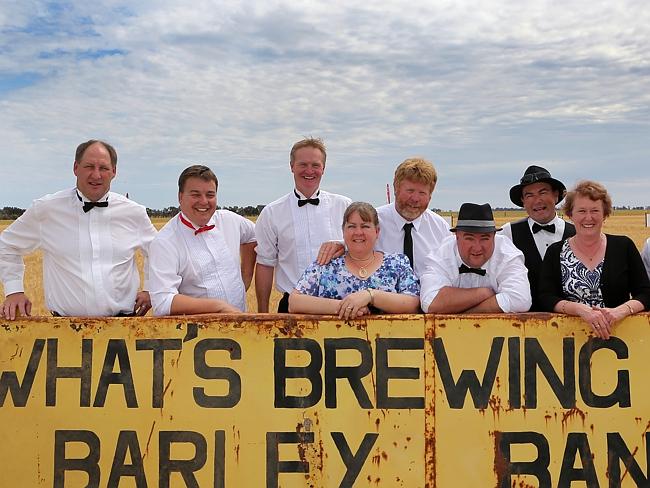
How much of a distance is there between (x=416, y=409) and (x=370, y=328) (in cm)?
57

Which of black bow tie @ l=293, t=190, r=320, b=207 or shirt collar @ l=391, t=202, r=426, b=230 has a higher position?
black bow tie @ l=293, t=190, r=320, b=207

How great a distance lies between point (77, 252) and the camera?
5.04 metres

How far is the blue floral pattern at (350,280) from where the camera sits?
4.54 meters

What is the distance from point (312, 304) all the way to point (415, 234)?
1.36m

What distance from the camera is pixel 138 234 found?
532 cm

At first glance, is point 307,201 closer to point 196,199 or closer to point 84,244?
point 196,199

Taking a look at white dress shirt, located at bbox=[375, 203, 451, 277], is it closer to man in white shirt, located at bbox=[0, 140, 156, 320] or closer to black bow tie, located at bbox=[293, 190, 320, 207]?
black bow tie, located at bbox=[293, 190, 320, 207]

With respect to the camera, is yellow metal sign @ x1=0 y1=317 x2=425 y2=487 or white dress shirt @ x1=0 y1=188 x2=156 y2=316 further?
white dress shirt @ x1=0 y1=188 x2=156 y2=316

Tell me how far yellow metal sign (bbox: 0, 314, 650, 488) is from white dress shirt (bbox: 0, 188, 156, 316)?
1.78ft

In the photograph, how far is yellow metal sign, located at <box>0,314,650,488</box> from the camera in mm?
4336

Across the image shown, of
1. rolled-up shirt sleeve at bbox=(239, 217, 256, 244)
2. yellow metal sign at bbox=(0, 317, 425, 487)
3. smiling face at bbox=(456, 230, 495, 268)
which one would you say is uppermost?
rolled-up shirt sleeve at bbox=(239, 217, 256, 244)

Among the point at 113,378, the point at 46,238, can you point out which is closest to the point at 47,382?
the point at 113,378

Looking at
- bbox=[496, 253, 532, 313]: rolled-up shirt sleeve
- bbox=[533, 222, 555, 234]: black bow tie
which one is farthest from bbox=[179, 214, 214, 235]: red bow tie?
bbox=[533, 222, 555, 234]: black bow tie

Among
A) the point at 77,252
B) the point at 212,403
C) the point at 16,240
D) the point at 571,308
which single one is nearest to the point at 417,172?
the point at 571,308
